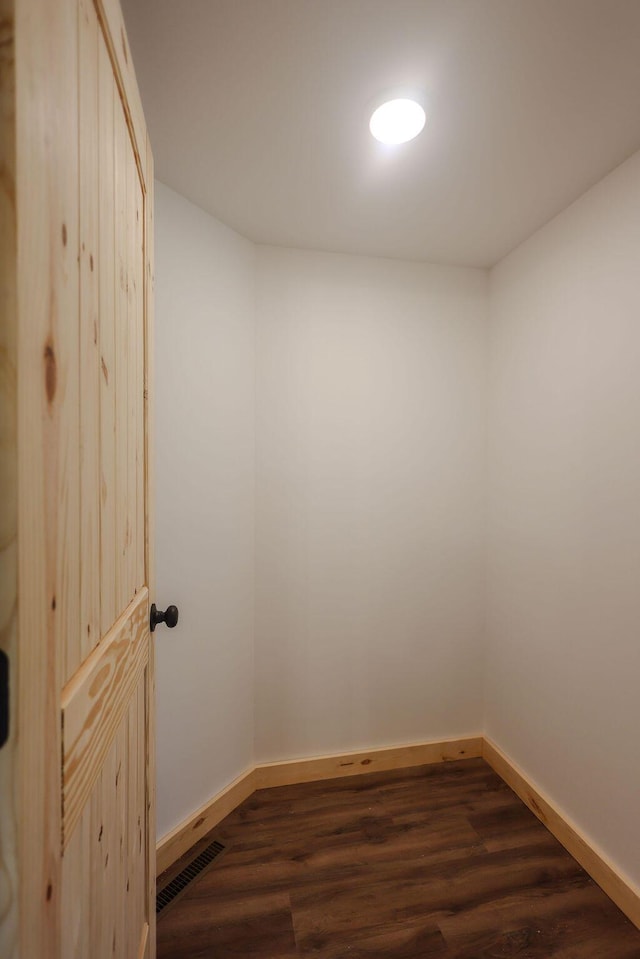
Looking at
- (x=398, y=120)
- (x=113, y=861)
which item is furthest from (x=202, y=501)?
(x=398, y=120)

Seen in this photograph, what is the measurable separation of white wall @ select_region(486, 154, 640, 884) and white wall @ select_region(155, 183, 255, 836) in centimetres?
124

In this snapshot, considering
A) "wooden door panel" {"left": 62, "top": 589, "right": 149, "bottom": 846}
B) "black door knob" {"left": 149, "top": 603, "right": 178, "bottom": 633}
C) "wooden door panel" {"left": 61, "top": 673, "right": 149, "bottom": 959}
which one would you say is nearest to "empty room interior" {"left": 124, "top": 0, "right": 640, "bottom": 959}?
"black door knob" {"left": 149, "top": 603, "right": 178, "bottom": 633}

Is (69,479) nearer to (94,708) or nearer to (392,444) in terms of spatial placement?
(94,708)

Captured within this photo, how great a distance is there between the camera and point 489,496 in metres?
2.35

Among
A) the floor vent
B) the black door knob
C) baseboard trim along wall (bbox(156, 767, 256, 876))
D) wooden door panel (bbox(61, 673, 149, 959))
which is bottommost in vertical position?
the floor vent

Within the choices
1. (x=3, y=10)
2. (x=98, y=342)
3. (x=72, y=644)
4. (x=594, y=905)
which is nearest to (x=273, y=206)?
(x=98, y=342)

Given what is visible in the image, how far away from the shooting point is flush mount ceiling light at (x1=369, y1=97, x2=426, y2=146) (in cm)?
130

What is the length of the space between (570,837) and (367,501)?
154 centimetres

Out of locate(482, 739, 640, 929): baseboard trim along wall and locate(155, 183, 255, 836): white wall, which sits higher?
locate(155, 183, 255, 836): white wall

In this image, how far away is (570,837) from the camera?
1.71 meters

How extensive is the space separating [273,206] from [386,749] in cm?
253

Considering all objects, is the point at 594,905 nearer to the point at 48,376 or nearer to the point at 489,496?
the point at 489,496

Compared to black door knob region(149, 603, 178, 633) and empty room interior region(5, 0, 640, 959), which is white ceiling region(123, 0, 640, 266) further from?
black door knob region(149, 603, 178, 633)

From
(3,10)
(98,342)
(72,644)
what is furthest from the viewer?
(98,342)
